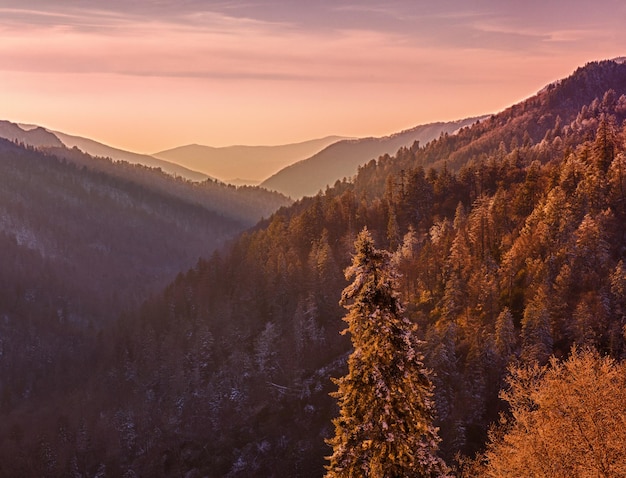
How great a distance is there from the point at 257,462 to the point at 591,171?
84.6 metres

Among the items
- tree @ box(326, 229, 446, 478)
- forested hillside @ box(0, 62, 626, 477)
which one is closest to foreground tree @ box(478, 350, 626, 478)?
tree @ box(326, 229, 446, 478)

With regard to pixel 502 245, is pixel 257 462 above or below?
below

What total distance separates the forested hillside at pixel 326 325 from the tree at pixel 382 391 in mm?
51277

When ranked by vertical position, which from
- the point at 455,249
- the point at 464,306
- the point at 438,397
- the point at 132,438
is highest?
the point at 455,249

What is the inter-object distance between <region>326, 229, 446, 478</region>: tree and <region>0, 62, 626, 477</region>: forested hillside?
2019 inches

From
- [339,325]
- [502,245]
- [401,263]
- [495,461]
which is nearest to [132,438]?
[339,325]

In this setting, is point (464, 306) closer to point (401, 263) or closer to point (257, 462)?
point (401, 263)

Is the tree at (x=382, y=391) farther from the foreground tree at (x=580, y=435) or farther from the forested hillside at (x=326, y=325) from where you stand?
the forested hillside at (x=326, y=325)

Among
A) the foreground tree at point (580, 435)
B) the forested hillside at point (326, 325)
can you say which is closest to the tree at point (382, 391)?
the foreground tree at point (580, 435)

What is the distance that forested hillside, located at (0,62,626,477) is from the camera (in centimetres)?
9088

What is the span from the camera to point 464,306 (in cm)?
10800

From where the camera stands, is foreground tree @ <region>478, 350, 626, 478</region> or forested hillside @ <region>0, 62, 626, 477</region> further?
forested hillside @ <region>0, 62, 626, 477</region>

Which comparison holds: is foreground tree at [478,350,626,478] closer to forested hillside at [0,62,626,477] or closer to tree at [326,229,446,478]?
tree at [326,229,446,478]

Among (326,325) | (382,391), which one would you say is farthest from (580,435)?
(326,325)
